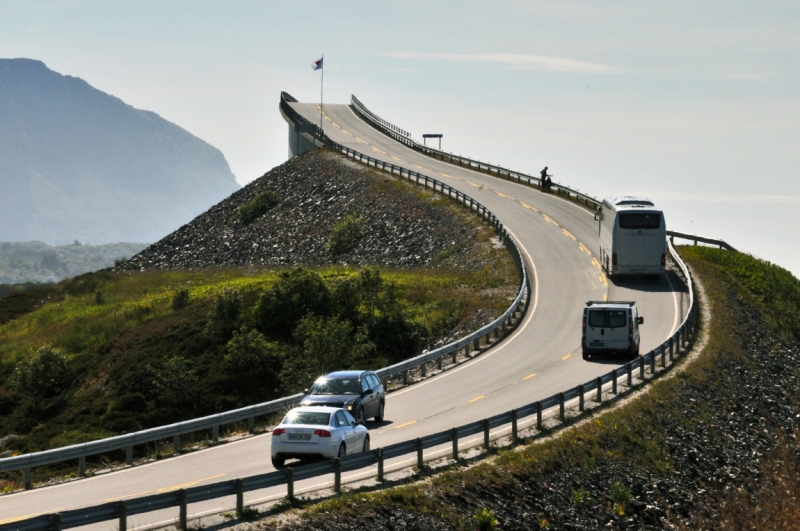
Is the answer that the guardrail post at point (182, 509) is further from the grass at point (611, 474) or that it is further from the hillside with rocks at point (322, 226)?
the hillside with rocks at point (322, 226)

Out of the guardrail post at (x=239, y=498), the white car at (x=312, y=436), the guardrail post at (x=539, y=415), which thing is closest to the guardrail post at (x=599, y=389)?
the guardrail post at (x=539, y=415)

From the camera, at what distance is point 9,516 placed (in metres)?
20.0

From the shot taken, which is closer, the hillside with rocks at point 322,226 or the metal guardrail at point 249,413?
the metal guardrail at point 249,413

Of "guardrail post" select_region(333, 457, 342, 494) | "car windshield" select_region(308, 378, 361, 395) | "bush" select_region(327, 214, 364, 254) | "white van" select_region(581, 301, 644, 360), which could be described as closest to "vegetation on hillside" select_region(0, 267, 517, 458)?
"bush" select_region(327, 214, 364, 254)

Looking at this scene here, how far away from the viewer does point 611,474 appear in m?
25.9

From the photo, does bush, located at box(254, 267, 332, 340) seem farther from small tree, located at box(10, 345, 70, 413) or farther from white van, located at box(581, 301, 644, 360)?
white van, located at box(581, 301, 644, 360)

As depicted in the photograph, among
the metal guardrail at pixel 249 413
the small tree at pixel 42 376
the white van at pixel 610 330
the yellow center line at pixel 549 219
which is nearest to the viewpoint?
the metal guardrail at pixel 249 413

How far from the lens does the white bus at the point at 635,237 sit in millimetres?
51969

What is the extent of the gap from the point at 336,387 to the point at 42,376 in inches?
1126

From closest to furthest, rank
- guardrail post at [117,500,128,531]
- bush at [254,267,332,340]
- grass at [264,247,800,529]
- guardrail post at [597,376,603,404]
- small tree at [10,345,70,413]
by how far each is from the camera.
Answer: guardrail post at [117,500,128,531] → grass at [264,247,800,529] → guardrail post at [597,376,603,404] → small tree at [10,345,70,413] → bush at [254,267,332,340]

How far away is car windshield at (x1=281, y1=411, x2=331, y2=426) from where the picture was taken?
75.2ft

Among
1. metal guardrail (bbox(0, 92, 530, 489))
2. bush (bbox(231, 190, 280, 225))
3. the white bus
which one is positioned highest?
bush (bbox(231, 190, 280, 225))

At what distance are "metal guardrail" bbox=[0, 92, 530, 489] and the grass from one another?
739 cm

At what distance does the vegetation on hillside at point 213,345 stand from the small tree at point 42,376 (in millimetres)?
69
